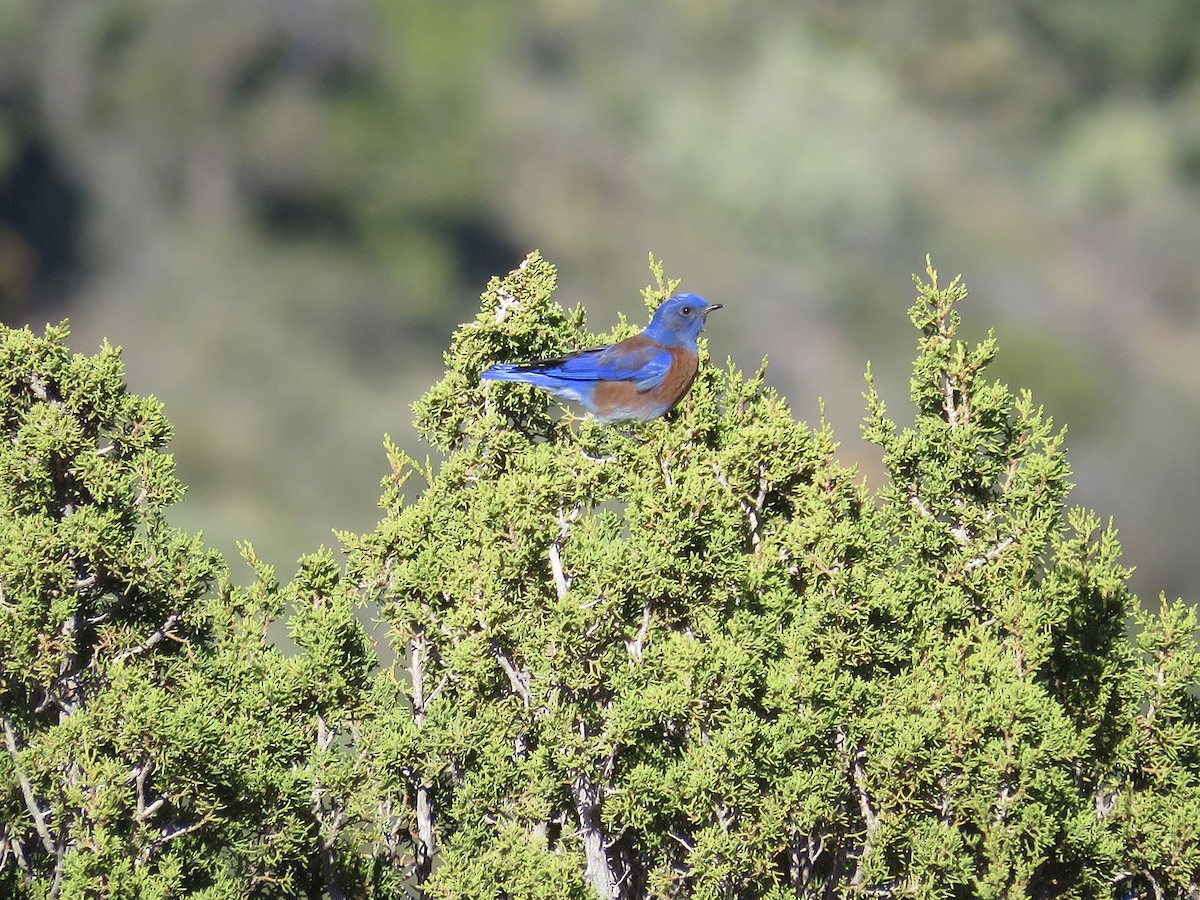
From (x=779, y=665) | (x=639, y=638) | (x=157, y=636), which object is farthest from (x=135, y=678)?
(x=779, y=665)

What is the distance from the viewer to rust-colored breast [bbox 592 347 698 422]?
Result: 257 inches

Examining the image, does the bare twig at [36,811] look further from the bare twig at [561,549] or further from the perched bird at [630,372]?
the perched bird at [630,372]

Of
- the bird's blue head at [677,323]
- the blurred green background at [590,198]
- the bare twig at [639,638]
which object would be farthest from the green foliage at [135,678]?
the blurred green background at [590,198]

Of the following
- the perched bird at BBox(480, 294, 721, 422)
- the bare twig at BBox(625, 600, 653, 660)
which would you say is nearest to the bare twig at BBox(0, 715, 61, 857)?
the bare twig at BBox(625, 600, 653, 660)

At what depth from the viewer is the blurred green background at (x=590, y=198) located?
43.6 meters

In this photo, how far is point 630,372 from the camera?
6699mm

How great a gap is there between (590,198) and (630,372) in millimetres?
50148

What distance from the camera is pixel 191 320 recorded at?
47.6 metres

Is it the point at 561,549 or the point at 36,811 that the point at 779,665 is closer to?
the point at 561,549

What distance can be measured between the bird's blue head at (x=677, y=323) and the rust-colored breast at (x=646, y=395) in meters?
0.08

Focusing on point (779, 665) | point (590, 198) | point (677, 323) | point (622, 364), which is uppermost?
point (590, 198)

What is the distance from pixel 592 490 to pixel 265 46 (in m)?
46.2

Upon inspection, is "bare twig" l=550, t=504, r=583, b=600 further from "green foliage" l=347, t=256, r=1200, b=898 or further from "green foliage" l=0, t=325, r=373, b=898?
"green foliage" l=0, t=325, r=373, b=898

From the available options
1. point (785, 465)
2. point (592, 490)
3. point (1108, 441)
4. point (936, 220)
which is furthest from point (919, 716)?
point (936, 220)
